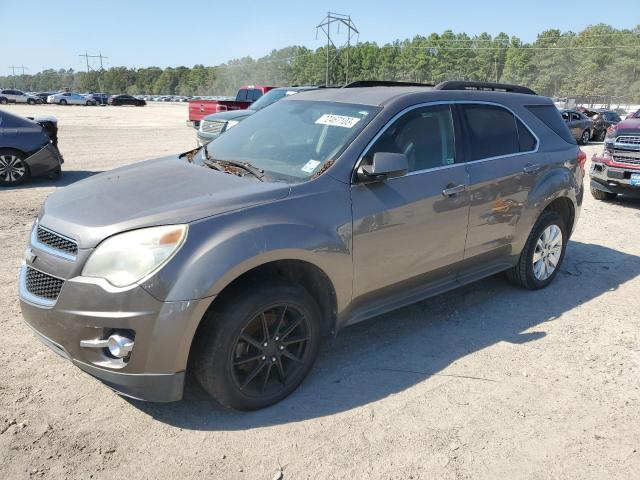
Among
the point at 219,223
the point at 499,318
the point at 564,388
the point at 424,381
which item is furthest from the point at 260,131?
the point at 564,388

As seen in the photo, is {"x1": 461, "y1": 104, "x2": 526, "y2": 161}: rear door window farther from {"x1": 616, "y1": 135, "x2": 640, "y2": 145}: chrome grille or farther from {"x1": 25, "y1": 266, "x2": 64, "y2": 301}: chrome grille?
{"x1": 616, "y1": 135, "x2": 640, "y2": 145}: chrome grille

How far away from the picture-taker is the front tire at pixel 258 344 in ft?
9.58

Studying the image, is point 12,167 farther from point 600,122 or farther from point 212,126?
point 600,122

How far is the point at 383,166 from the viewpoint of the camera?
11.1 ft

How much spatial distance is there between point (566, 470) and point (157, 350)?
222cm

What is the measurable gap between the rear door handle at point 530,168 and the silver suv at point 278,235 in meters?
0.01

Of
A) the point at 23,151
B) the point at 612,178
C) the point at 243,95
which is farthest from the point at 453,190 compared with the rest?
the point at 243,95

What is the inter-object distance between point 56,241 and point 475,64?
99.2 metres

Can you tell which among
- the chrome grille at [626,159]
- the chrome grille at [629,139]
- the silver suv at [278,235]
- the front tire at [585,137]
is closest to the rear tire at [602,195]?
the chrome grille at [626,159]

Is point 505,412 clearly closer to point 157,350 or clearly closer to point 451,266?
point 451,266

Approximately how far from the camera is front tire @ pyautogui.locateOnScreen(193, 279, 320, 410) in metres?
2.92

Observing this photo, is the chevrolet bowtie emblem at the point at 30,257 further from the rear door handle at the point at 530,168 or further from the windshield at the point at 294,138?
the rear door handle at the point at 530,168

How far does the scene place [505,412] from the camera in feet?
10.8

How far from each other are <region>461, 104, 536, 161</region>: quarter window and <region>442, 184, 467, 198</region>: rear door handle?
31 centimetres
